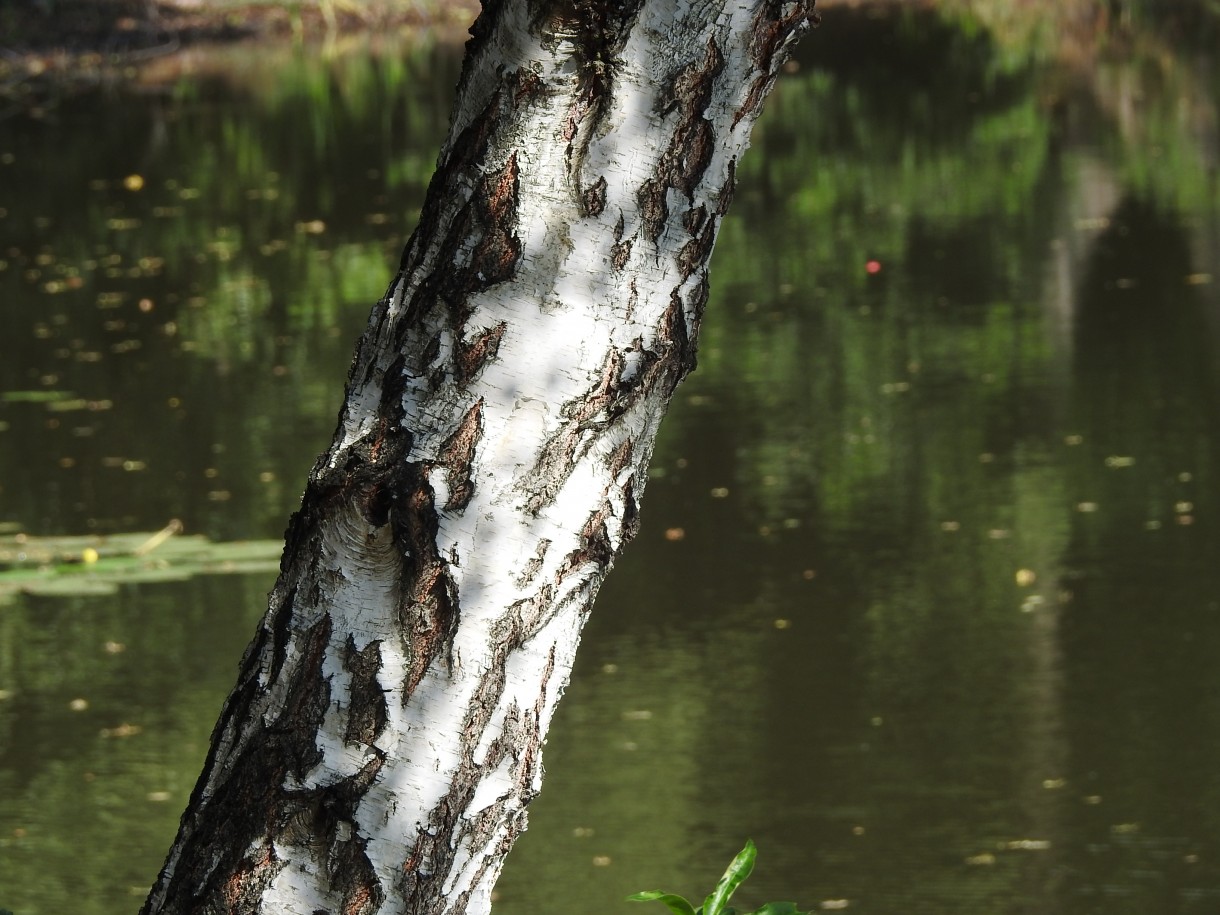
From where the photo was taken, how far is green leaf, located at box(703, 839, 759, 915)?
2.13m

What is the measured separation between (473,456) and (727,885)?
0.61m

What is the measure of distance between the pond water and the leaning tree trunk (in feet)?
8.75

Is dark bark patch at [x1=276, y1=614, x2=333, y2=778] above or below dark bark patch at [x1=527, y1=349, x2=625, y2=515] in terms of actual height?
below

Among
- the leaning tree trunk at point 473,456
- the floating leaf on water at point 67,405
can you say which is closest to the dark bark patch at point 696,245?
the leaning tree trunk at point 473,456

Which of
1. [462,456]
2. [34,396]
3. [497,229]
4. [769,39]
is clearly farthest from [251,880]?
[34,396]

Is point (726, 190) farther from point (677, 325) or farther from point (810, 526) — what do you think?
point (810, 526)

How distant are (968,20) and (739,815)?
2049 cm

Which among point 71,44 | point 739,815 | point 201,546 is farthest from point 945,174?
point 71,44

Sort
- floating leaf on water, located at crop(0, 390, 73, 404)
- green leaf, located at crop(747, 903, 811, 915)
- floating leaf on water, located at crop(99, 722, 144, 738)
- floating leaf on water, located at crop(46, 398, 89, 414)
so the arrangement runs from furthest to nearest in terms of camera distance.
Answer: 1. floating leaf on water, located at crop(0, 390, 73, 404)
2. floating leaf on water, located at crop(46, 398, 89, 414)
3. floating leaf on water, located at crop(99, 722, 144, 738)
4. green leaf, located at crop(747, 903, 811, 915)

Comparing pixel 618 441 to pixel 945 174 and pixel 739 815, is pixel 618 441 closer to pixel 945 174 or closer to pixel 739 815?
pixel 739 815

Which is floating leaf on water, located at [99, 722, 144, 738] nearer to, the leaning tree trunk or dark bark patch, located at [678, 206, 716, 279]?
the leaning tree trunk

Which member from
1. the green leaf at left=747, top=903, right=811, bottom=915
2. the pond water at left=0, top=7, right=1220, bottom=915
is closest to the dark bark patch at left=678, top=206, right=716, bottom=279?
the green leaf at left=747, top=903, right=811, bottom=915

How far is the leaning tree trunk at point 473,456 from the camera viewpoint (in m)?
2.08

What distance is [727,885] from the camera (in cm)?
215
